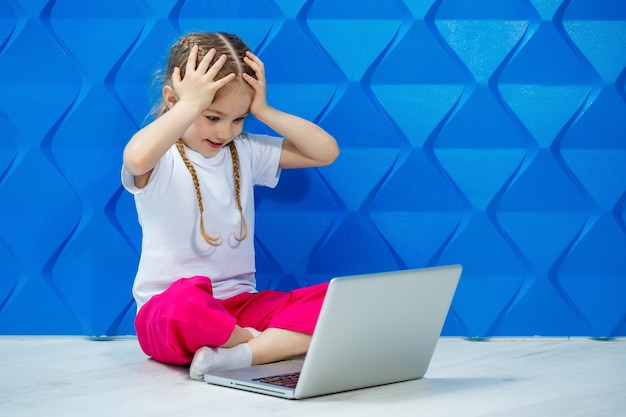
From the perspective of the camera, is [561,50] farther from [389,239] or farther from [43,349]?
[43,349]

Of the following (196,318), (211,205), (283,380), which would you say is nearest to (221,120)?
(211,205)

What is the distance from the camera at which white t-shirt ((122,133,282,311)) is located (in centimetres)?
166

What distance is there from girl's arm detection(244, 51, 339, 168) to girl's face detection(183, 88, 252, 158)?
24 millimetres

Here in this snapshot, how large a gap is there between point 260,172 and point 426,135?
341 mm

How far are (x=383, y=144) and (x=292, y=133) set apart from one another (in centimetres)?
22

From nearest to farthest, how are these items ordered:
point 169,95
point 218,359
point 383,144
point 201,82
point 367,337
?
point 367,337 → point 218,359 → point 201,82 → point 169,95 → point 383,144

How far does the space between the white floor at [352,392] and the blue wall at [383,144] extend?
0.14 m

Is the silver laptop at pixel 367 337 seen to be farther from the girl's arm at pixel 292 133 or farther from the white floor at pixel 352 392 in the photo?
the girl's arm at pixel 292 133

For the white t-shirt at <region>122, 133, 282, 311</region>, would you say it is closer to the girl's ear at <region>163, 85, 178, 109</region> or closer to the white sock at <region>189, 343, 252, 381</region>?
the girl's ear at <region>163, 85, 178, 109</region>

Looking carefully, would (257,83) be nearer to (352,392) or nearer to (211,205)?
(211,205)

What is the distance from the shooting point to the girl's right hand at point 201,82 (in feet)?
5.15

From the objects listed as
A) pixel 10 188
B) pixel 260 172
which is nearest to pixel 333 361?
pixel 260 172

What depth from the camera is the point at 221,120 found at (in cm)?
163

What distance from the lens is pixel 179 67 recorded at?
5.45 feet
